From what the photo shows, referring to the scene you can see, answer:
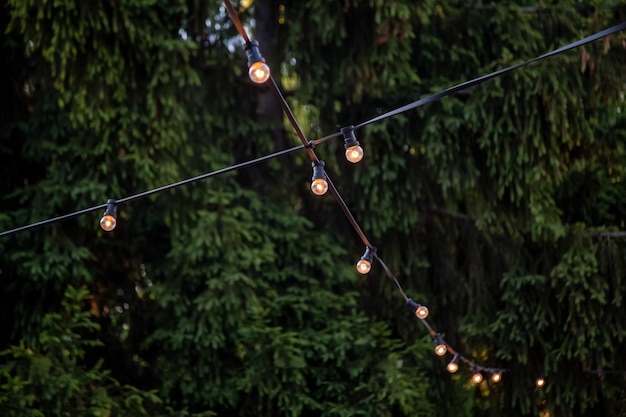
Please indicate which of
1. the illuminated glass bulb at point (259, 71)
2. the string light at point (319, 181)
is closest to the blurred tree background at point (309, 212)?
the string light at point (319, 181)

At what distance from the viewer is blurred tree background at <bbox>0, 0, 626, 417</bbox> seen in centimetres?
634

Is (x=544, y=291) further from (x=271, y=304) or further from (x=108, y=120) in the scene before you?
(x=108, y=120)

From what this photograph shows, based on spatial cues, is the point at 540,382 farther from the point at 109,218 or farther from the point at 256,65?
the point at 256,65

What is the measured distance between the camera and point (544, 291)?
6961mm

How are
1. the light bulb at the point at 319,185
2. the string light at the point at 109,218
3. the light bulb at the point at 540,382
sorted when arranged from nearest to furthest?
1. the light bulb at the point at 319,185
2. the string light at the point at 109,218
3. the light bulb at the point at 540,382

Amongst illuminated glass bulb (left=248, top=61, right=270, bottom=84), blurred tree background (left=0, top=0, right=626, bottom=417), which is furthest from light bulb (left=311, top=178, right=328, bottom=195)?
blurred tree background (left=0, top=0, right=626, bottom=417)

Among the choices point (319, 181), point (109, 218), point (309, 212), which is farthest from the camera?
point (309, 212)

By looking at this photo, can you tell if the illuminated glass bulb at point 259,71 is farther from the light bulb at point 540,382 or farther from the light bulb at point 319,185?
the light bulb at point 540,382

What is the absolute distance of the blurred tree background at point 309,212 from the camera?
6.34 m

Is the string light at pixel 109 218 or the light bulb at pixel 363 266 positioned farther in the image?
the light bulb at pixel 363 266

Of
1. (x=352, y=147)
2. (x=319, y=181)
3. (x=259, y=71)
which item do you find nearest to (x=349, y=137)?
(x=352, y=147)

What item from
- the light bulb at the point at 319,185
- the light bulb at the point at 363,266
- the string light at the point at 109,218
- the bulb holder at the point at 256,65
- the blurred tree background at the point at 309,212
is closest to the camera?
the bulb holder at the point at 256,65

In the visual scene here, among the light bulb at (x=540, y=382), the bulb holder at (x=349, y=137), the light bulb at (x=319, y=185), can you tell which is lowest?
the light bulb at (x=319, y=185)

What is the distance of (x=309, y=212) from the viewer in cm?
780
